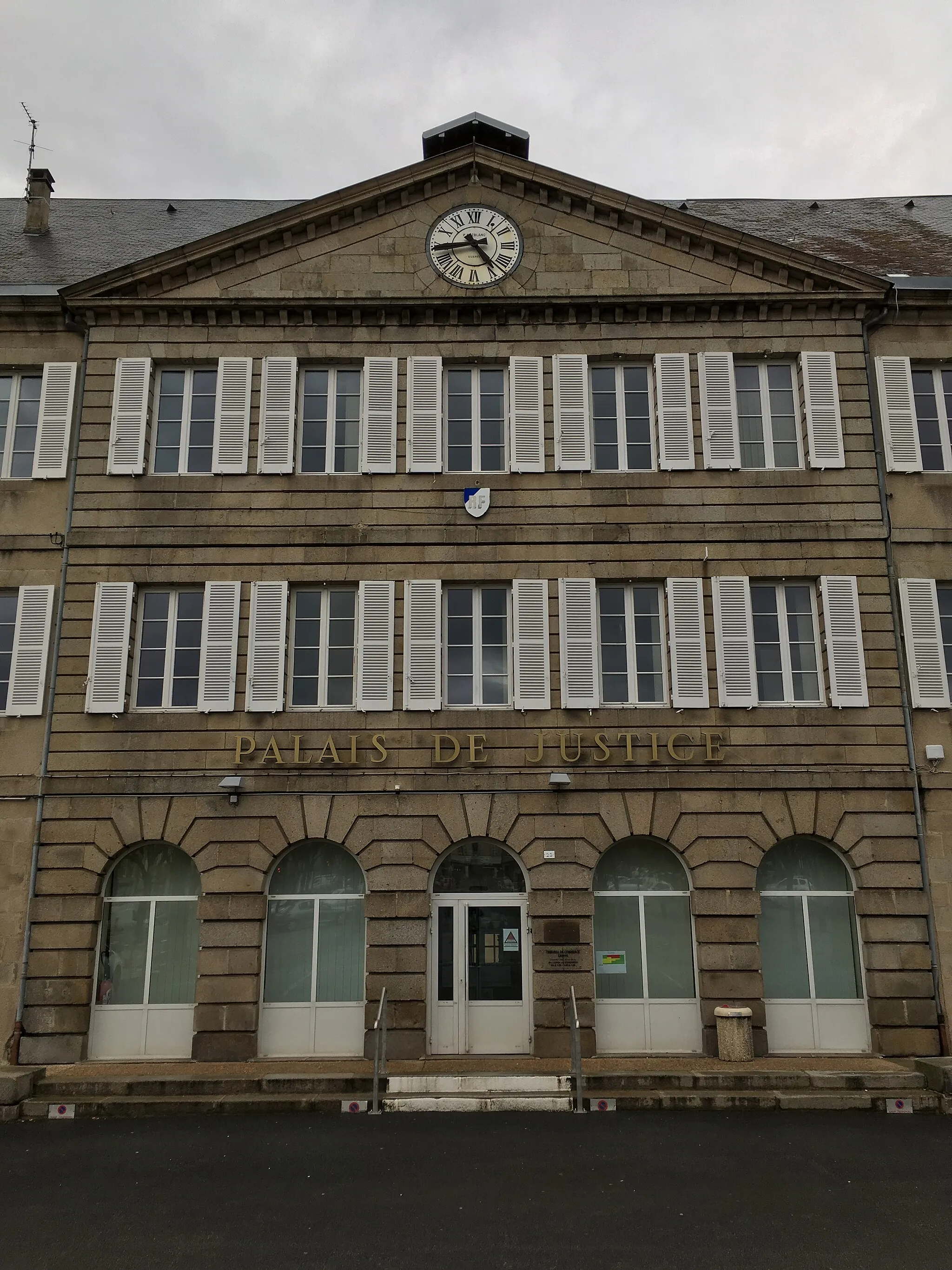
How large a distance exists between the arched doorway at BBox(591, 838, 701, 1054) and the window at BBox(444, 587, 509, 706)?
2805 mm

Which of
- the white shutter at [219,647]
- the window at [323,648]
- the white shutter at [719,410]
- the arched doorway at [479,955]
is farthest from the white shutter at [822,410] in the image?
the white shutter at [219,647]

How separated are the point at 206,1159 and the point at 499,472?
967 centimetres

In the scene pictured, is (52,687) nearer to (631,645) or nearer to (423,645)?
(423,645)

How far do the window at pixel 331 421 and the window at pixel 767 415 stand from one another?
19.0 feet

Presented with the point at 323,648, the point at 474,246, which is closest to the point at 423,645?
the point at 323,648

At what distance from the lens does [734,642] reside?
14539 mm

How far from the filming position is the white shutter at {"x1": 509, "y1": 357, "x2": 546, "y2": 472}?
15148 mm

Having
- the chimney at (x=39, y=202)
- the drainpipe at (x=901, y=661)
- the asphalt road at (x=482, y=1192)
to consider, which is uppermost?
the chimney at (x=39, y=202)

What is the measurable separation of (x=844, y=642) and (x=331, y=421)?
26.7 ft

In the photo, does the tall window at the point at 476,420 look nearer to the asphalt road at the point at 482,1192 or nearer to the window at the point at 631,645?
the window at the point at 631,645

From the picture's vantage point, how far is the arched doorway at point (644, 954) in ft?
44.9

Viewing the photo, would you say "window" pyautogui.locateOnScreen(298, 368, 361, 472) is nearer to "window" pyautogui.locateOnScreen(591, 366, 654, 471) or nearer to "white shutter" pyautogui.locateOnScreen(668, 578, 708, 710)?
"window" pyautogui.locateOnScreen(591, 366, 654, 471)

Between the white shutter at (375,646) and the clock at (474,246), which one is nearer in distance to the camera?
the white shutter at (375,646)

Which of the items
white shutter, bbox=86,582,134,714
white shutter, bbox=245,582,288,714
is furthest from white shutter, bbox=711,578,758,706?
white shutter, bbox=86,582,134,714
